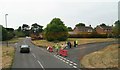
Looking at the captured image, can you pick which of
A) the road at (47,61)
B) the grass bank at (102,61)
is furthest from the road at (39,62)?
the grass bank at (102,61)

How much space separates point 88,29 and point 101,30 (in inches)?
512

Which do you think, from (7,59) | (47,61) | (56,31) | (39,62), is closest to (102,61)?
(47,61)

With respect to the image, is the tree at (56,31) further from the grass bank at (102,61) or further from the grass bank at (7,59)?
the grass bank at (102,61)

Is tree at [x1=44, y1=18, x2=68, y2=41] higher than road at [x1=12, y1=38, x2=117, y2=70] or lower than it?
higher

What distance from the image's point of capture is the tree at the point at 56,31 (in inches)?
3132

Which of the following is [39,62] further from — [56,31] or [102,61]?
[56,31]

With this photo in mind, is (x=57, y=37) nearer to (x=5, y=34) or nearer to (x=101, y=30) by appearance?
(x=5, y=34)

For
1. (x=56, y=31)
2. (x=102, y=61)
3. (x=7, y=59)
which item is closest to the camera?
(x=102, y=61)

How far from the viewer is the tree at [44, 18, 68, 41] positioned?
7956 centimetres

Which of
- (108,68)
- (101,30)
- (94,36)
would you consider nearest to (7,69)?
(108,68)

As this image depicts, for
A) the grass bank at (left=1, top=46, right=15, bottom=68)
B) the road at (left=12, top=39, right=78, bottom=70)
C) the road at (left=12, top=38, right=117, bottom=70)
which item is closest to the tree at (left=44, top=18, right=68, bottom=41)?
the grass bank at (left=1, top=46, right=15, bottom=68)

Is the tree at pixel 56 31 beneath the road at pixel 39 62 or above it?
above

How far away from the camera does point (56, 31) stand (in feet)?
261

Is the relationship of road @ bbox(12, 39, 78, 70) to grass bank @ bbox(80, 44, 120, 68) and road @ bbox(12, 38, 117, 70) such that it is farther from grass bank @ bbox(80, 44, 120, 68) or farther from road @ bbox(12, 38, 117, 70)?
grass bank @ bbox(80, 44, 120, 68)
